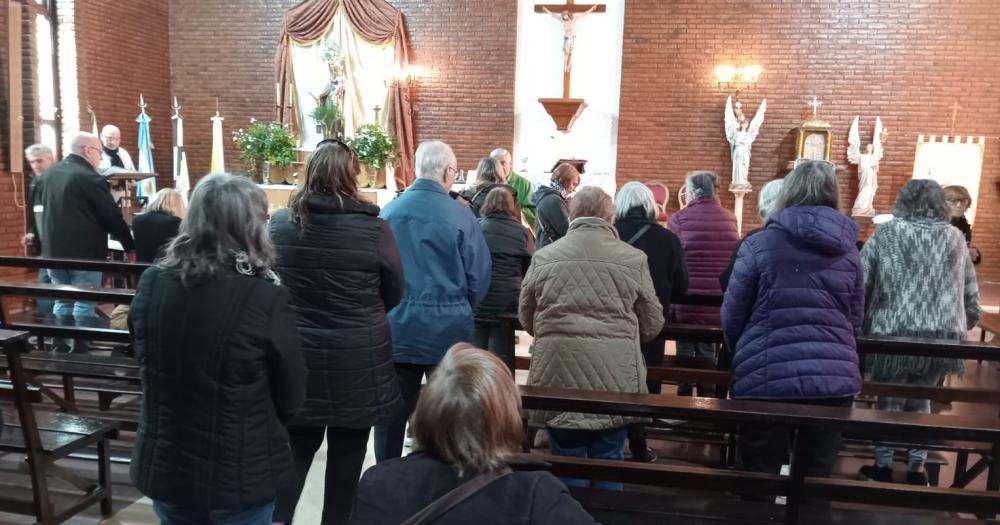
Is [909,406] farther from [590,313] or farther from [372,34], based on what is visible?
[372,34]

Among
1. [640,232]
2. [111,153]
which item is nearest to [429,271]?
[640,232]

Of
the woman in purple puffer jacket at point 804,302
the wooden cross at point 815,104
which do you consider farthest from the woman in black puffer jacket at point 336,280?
the wooden cross at point 815,104

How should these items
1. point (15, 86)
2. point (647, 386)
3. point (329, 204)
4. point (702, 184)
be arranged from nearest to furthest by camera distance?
1. point (329, 204)
2. point (647, 386)
3. point (702, 184)
4. point (15, 86)

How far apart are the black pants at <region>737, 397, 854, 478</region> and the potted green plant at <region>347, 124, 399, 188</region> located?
7.79m

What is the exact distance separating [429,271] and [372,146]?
729 centimetres

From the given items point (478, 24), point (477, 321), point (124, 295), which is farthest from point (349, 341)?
point (478, 24)

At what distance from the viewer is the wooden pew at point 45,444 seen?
8.98 feet

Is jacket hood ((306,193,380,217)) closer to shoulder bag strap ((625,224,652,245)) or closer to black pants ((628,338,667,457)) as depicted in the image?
shoulder bag strap ((625,224,652,245))

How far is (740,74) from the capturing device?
31.6ft

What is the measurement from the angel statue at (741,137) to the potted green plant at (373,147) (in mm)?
4739

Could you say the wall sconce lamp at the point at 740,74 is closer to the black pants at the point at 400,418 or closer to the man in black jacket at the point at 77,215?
the man in black jacket at the point at 77,215

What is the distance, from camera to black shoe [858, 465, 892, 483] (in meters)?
3.43

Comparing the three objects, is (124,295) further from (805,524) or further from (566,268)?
(805,524)

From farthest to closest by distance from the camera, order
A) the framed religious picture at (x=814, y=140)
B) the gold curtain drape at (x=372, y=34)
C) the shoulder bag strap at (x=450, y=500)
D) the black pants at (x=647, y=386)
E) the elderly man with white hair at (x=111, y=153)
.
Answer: the gold curtain drape at (x=372, y=34)
the framed religious picture at (x=814, y=140)
the elderly man with white hair at (x=111, y=153)
the black pants at (x=647, y=386)
the shoulder bag strap at (x=450, y=500)
